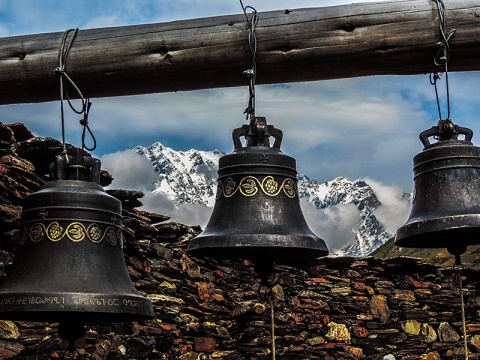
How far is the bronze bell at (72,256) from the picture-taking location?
2.88 meters

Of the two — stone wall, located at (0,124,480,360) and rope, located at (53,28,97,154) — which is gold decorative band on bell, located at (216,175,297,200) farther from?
stone wall, located at (0,124,480,360)

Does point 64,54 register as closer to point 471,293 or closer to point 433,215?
point 433,215

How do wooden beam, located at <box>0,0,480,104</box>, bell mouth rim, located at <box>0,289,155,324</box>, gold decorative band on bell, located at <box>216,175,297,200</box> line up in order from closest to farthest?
bell mouth rim, located at <box>0,289,155,324</box>, gold decorative band on bell, located at <box>216,175,297,200</box>, wooden beam, located at <box>0,0,480,104</box>

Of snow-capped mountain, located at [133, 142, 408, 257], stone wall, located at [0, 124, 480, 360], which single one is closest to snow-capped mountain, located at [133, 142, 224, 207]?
snow-capped mountain, located at [133, 142, 408, 257]

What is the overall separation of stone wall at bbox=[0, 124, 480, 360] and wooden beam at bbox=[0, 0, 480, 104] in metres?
2.80

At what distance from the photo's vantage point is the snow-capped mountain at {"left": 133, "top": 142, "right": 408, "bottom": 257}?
139 m

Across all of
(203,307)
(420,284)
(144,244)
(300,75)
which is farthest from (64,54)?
(420,284)

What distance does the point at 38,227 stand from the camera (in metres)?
3.06

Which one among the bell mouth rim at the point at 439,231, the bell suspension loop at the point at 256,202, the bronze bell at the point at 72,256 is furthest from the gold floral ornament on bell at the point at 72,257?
the bell mouth rim at the point at 439,231

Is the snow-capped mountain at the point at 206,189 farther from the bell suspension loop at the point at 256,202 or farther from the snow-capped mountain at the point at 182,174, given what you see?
the bell suspension loop at the point at 256,202

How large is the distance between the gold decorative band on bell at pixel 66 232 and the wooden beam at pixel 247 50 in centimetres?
76

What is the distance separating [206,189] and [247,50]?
433 ft

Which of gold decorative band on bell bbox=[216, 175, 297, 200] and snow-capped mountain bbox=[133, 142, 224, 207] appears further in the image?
snow-capped mountain bbox=[133, 142, 224, 207]

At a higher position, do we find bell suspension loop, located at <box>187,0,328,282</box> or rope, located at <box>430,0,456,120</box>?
rope, located at <box>430,0,456,120</box>
